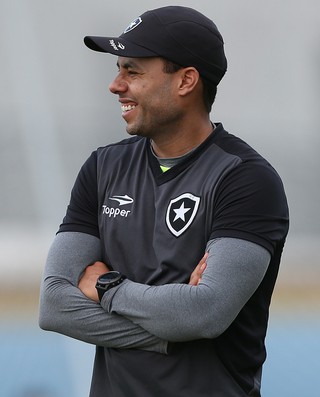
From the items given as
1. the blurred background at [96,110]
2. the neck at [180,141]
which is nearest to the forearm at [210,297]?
the neck at [180,141]

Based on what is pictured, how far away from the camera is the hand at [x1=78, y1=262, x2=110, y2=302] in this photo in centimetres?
221

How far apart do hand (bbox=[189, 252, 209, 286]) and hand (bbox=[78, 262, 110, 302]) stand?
234mm

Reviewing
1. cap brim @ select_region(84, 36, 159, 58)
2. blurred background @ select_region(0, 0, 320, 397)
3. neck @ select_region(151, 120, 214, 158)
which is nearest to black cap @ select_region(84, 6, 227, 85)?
cap brim @ select_region(84, 36, 159, 58)

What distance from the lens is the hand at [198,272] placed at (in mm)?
2094

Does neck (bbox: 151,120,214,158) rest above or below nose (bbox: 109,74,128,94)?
below

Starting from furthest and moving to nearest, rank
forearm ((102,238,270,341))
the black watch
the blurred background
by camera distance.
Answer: the blurred background
the black watch
forearm ((102,238,270,341))

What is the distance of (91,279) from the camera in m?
2.24

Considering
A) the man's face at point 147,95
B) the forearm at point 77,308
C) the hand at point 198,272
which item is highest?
the man's face at point 147,95

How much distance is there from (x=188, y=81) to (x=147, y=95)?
104 mm

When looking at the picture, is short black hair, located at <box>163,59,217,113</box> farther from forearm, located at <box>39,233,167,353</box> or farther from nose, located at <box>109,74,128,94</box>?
forearm, located at <box>39,233,167,353</box>

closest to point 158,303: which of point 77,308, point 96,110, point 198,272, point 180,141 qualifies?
point 198,272

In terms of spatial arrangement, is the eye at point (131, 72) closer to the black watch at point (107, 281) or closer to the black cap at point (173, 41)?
the black cap at point (173, 41)

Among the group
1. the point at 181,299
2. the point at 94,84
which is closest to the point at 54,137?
the point at 94,84

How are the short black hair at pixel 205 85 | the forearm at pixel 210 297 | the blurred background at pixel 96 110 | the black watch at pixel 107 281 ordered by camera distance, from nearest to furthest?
the forearm at pixel 210 297 < the black watch at pixel 107 281 < the short black hair at pixel 205 85 < the blurred background at pixel 96 110
